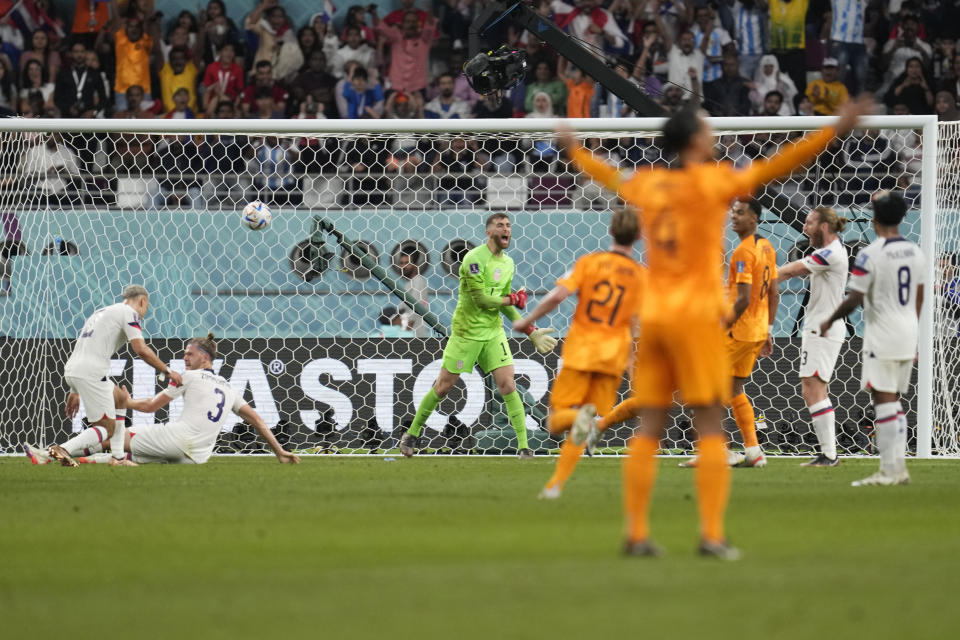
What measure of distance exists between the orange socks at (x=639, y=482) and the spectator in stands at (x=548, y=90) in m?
13.8

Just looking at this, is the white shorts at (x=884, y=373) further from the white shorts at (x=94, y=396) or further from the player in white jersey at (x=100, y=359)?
the white shorts at (x=94, y=396)

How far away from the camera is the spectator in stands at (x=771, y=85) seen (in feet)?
63.4

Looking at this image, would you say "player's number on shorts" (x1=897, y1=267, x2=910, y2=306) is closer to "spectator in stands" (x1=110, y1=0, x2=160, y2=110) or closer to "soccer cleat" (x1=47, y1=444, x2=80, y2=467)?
"soccer cleat" (x1=47, y1=444, x2=80, y2=467)

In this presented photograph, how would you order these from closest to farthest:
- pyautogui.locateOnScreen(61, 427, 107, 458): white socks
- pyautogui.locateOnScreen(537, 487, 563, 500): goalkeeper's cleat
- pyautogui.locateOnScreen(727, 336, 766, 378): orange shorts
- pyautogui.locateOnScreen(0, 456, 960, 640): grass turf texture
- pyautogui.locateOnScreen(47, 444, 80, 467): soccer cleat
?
pyautogui.locateOnScreen(0, 456, 960, 640): grass turf texture < pyautogui.locateOnScreen(537, 487, 563, 500): goalkeeper's cleat < pyautogui.locateOnScreen(727, 336, 766, 378): orange shorts < pyautogui.locateOnScreen(47, 444, 80, 467): soccer cleat < pyautogui.locateOnScreen(61, 427, 107, 458): white socks

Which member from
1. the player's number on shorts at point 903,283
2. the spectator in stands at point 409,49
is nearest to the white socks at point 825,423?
the player's number on shorts at point 903,283

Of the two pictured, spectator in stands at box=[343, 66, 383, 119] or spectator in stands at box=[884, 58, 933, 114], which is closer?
spectator in stands at box=[884, 58, 933, 114]

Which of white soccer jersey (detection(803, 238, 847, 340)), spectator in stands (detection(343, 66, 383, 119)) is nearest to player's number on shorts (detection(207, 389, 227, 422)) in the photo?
white soccer jersey (detection(803, 238, 847, 340))

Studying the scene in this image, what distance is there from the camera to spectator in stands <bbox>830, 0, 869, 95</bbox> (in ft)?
65.2

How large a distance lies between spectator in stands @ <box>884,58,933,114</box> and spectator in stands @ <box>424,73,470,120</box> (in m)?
6.11

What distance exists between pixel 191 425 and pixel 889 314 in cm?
619

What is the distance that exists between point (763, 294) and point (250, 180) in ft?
21.0

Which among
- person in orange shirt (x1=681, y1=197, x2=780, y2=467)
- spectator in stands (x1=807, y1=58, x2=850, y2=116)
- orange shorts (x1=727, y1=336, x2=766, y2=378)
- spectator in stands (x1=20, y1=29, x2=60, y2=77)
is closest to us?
person in orange shirt (x1=681, y1=197, x2=780, y2=467)

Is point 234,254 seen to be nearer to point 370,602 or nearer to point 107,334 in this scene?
point 107,334

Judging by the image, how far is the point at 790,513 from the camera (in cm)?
795
